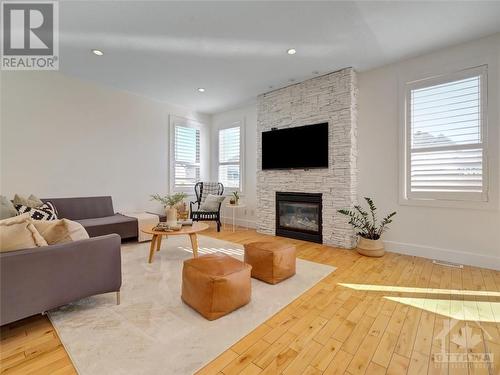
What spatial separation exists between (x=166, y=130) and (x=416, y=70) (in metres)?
4.68

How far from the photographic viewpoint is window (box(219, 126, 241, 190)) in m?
5.62

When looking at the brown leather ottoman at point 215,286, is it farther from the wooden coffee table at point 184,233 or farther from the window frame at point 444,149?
the window frame at point 444,149

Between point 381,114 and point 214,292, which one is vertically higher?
point 381,114

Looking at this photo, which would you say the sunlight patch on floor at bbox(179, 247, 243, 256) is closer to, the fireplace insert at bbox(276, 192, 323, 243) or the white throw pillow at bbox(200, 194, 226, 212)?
the fireplace insert at bbox(276, 192, 323, 243)

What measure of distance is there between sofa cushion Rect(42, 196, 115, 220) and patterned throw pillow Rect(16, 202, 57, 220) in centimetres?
27

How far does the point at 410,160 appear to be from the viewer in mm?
3381

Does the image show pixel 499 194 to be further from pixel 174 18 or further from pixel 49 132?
pixel 49 132

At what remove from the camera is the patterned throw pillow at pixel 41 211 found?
3.01m

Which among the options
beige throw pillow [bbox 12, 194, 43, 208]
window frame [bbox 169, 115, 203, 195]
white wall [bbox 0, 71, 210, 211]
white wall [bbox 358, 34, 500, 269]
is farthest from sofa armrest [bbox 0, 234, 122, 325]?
white wall [bbox 358, 34, 500, 269]

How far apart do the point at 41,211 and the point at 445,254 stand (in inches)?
216

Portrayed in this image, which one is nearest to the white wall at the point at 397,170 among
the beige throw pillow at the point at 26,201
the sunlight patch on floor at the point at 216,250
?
the sunlight patch on floor at the point at 216,250

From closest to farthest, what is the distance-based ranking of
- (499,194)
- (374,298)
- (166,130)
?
(374,298)
(499,194)
(166,130)

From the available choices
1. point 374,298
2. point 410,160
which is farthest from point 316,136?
point 374,298

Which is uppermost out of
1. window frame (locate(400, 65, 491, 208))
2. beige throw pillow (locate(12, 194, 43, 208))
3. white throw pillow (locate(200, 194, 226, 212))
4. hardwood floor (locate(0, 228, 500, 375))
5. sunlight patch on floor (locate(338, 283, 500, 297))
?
window frame (locate(400, 65, 491, 208))
